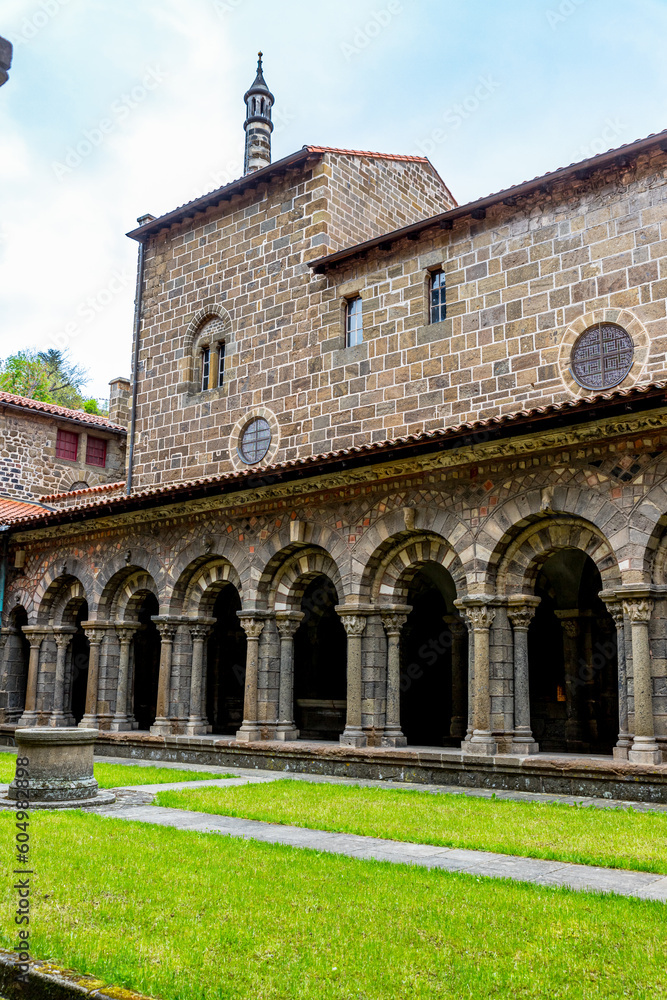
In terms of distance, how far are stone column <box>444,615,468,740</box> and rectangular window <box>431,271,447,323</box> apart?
512 centimetres

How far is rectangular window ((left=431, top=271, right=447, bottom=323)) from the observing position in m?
15.0

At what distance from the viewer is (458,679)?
50.3 feet

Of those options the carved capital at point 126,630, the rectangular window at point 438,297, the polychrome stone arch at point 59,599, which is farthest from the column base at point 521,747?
the polychrome stone arch at point 59,599

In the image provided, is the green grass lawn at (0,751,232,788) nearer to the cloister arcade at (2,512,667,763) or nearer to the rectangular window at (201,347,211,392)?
the cloister arcade at (2,512,667,763)

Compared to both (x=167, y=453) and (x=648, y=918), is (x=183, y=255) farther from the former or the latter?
(x=648, y=918)

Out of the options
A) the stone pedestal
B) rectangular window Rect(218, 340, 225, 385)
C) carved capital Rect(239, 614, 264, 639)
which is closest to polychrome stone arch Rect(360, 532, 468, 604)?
carved capital Rect(239, 614, 264, 639)

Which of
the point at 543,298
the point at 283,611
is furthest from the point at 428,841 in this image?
the point at 543,298

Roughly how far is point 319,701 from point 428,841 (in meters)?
10.4

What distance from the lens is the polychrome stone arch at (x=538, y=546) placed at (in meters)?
11.1

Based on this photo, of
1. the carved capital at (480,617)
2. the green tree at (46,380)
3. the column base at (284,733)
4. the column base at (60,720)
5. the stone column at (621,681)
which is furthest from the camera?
the green tree at (46,380)

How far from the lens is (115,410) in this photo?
30328 millimetres

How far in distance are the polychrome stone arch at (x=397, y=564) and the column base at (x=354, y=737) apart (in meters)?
1.86

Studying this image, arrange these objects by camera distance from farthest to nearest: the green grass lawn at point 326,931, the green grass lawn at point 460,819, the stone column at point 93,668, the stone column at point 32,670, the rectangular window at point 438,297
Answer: the stone column at point 32,670, the stone column at point 93,668, the rectangular window at point 438,297, the green grass lawn at point 460,819, the green grass lawn at point 326,931

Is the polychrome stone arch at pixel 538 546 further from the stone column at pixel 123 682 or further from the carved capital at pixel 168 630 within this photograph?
the stone column at pixel 123 682
